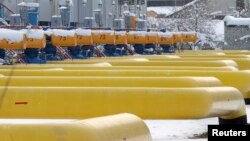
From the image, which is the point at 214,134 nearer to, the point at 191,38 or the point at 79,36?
the point at 79,36

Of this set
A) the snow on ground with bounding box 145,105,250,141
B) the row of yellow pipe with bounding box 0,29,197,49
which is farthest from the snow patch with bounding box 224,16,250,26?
the snow on ground with bounding box 145,105,250,141

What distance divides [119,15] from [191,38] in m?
7.51

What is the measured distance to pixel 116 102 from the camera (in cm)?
1027

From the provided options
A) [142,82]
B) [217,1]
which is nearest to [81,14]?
[142,82]

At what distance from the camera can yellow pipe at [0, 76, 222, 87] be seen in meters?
11.4

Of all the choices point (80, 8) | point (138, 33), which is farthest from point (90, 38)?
point (80, 8)

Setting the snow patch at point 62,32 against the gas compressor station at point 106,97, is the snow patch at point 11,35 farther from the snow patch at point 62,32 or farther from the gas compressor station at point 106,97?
the snow patch at point 62,32

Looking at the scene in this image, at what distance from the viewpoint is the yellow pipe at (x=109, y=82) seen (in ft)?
37.3

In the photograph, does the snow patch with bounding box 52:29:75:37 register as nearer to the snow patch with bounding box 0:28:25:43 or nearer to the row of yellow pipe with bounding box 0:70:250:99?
the snow patch with bounding box 0:28:25:43

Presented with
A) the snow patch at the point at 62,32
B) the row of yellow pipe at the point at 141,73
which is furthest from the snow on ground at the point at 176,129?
the snow patch at the point at 62,32

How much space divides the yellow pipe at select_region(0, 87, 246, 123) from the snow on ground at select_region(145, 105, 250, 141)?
0.81ft

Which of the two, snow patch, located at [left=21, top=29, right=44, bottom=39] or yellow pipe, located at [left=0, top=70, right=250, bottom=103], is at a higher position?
snow patch, located at [left=21, top=29, right=44, bottom=39]

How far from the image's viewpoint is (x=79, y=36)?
22672 mm

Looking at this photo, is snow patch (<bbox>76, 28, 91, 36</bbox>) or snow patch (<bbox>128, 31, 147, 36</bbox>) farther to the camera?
snow patch (<bbox>128, 31, 147, 36</bbox>)
